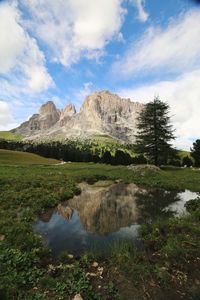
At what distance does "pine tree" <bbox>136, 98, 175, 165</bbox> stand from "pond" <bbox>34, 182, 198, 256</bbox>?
26.6m

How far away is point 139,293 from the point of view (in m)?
7.68

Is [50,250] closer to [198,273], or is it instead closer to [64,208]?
[198,273]

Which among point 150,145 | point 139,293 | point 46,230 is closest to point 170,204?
point 46,230

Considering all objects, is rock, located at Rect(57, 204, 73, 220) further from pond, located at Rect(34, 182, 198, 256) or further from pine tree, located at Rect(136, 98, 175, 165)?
pine tree, located at Rect(136, 98, 175, 165)

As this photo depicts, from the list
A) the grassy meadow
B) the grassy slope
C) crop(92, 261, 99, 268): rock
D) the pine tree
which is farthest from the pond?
the grassy slope

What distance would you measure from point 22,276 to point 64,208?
35.0 feet

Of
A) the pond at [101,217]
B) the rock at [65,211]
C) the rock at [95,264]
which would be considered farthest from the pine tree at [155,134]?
the rock at [95,264]

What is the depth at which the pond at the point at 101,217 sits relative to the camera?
12.5m

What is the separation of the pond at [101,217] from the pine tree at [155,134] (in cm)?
2661

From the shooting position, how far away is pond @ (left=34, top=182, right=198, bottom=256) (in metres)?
12.5

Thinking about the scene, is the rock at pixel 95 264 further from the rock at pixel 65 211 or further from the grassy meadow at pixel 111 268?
the rock at pixel 65 211

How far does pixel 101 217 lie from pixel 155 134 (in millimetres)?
37461

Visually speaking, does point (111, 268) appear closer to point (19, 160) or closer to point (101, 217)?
point (101, 217)

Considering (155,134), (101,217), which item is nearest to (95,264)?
(101,217)
